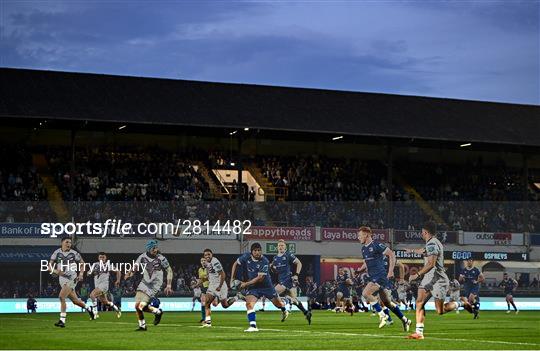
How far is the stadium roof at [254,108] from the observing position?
2004 inches

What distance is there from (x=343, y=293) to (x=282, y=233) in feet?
22.3

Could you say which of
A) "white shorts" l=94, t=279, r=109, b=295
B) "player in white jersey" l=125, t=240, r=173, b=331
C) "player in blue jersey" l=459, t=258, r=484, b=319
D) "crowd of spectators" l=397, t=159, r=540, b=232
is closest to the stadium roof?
"crowd of spectators" l=397, t=159, r=540, b=232

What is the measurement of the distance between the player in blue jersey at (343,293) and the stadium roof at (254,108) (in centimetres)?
1094

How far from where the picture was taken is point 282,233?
5088 centimetres

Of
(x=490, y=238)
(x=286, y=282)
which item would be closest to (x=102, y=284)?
(x=286, y=282)

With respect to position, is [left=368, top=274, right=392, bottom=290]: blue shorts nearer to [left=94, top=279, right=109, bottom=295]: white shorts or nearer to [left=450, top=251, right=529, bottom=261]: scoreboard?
[left=94, top=279, right=109, bottom=295]: white shorts

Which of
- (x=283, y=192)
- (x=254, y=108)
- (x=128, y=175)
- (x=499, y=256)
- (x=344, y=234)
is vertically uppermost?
(x=254, y=108)

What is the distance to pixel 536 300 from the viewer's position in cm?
5309

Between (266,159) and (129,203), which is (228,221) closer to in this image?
(129,203)

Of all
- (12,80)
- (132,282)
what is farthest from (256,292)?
(12,80)

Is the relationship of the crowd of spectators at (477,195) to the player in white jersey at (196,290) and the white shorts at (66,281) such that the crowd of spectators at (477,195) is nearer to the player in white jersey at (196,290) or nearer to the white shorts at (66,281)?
the player in white jersey at (196,290)

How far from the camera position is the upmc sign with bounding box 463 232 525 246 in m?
54.2

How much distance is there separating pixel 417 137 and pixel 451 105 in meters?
9.30

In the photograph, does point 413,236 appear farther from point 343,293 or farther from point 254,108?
point 254,108
